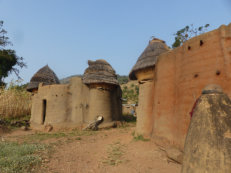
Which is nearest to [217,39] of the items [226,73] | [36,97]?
[226,73]

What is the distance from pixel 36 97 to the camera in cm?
1219

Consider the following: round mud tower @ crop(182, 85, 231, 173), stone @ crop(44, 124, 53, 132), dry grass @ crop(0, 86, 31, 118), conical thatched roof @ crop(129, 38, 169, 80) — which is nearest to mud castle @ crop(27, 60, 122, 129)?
stone @ crop(44, 124, 53, 132)

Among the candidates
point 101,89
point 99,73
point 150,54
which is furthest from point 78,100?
point 150,54

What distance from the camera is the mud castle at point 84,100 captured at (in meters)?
10.2

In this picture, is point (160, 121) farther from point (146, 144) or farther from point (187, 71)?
point (187, 71)

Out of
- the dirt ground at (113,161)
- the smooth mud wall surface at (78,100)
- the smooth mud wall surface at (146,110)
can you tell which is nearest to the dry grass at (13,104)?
the smooth mud wall surface at (78,100)

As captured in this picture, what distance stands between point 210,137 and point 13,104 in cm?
1641

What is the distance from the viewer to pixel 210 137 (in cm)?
158

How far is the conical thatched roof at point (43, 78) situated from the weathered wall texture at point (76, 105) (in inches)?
91.0

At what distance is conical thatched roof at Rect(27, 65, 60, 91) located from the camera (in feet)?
42.1

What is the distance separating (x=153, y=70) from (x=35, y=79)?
10778mm

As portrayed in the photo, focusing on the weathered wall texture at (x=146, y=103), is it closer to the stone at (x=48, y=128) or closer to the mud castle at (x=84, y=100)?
the mud castle at (x=84, y=100)

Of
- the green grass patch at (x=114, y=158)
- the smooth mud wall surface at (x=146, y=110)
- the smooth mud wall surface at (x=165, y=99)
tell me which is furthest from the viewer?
the smooth mud wall surface at (x=146, y=110)

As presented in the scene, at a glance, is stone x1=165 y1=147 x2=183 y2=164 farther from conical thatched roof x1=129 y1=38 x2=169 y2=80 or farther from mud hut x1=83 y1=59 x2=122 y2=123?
mud hut x1=83 y1=59 x2=122 y2=123
